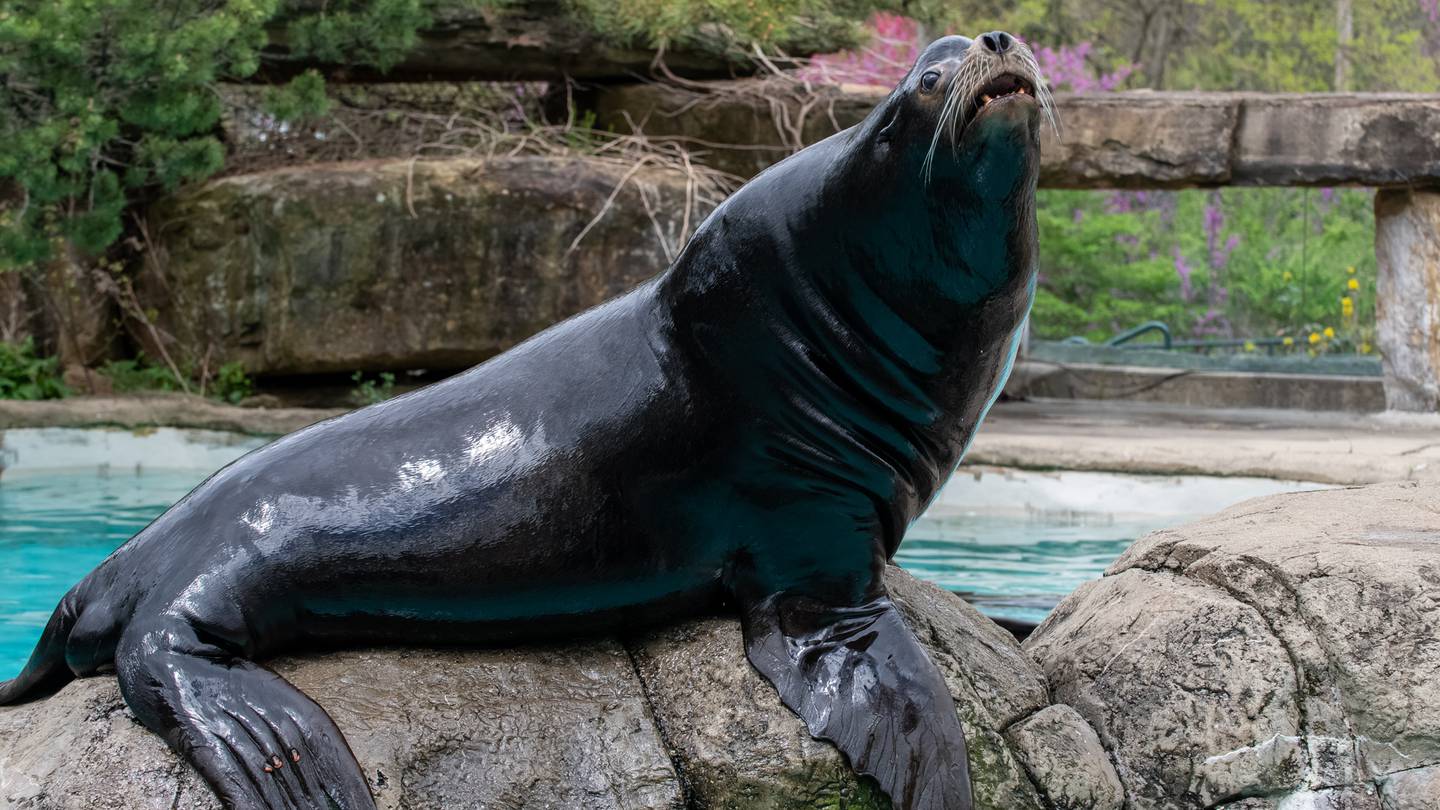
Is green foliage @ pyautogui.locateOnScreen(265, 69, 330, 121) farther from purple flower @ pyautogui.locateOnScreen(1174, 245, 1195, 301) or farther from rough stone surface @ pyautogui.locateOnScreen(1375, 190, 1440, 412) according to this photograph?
purple flower @ pyautogui.locateOnScreen(1174, 245, 1195, 301)

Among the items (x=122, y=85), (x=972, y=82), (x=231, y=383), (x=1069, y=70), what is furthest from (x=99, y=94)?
(x=1069, y=70)

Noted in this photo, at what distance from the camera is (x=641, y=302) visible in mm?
3176

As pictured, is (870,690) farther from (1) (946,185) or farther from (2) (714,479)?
(1) (946,185)

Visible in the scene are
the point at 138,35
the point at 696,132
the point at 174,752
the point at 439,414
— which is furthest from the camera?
the point at 696,132

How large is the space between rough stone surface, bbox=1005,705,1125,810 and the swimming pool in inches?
123

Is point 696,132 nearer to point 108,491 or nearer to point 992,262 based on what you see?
point 108,491

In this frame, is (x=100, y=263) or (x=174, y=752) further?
(x=100, y=263)

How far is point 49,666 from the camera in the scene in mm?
3078

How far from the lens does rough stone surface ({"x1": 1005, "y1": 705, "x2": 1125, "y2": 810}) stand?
295 centimetres

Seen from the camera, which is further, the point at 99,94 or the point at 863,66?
the point at 863,66

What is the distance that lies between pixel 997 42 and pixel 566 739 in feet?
4.82

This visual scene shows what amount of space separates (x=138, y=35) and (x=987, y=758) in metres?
6.72

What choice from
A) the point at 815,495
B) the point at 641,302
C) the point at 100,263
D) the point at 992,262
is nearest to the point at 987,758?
the point at 815,495

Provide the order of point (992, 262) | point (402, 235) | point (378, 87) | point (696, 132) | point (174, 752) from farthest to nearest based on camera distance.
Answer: point (378, 87) < point (696, 132) < point (402, 235) < point (992, 262) < point (174, 752)
